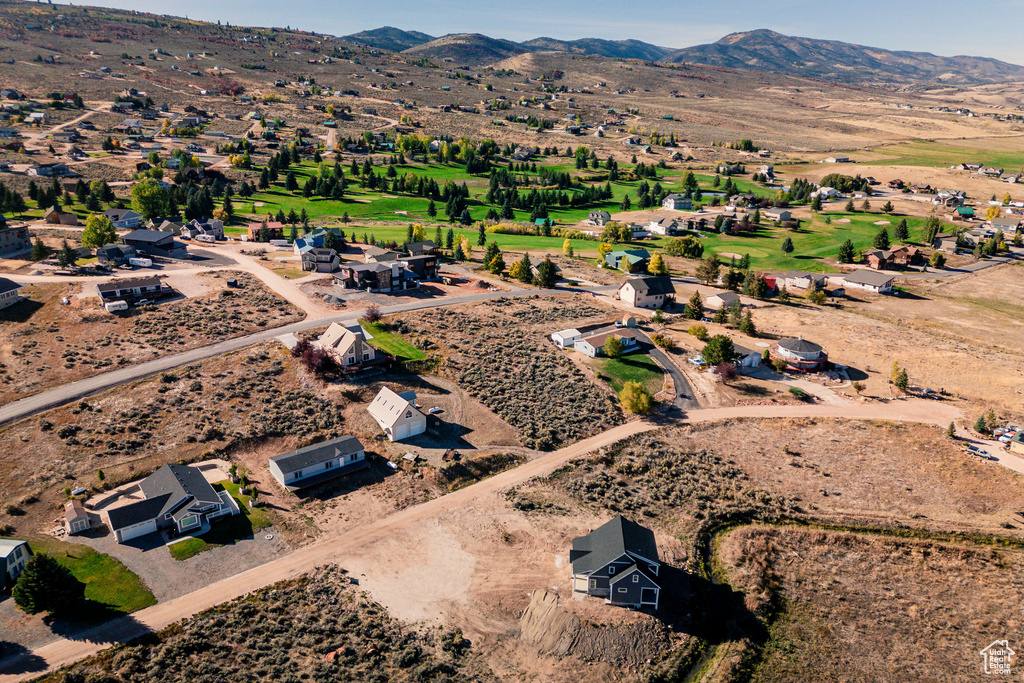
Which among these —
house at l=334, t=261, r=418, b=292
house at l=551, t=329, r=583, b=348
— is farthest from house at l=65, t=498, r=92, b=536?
house at l=334, t=261, r=418, b=292

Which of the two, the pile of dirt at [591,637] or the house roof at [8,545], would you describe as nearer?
the pile of dirt at [591,637]

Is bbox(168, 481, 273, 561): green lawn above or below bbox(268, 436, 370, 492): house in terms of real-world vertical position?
below

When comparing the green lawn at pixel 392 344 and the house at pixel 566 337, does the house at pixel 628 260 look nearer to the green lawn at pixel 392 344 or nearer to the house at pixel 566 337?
the house at pixel 566 337

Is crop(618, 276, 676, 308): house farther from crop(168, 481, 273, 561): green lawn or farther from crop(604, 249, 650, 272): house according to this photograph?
crop(168, 481, 273, 561): green lawn

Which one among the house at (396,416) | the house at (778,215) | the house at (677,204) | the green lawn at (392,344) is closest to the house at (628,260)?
the green lawn at (392,344)

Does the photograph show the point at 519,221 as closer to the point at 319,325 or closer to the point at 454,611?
the point at 319,325

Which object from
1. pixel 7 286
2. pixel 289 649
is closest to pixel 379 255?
pixel 7 286

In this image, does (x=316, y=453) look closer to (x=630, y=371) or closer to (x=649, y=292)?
(x=630, y=371)

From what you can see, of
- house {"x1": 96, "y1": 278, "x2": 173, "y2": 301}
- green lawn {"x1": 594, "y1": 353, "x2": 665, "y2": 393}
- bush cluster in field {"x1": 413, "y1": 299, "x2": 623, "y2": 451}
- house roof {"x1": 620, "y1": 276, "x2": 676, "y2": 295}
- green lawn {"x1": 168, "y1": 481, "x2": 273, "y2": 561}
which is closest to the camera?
green lawn {"x1": 168, "y1": 481, "x2": 273, "y2": 561}
